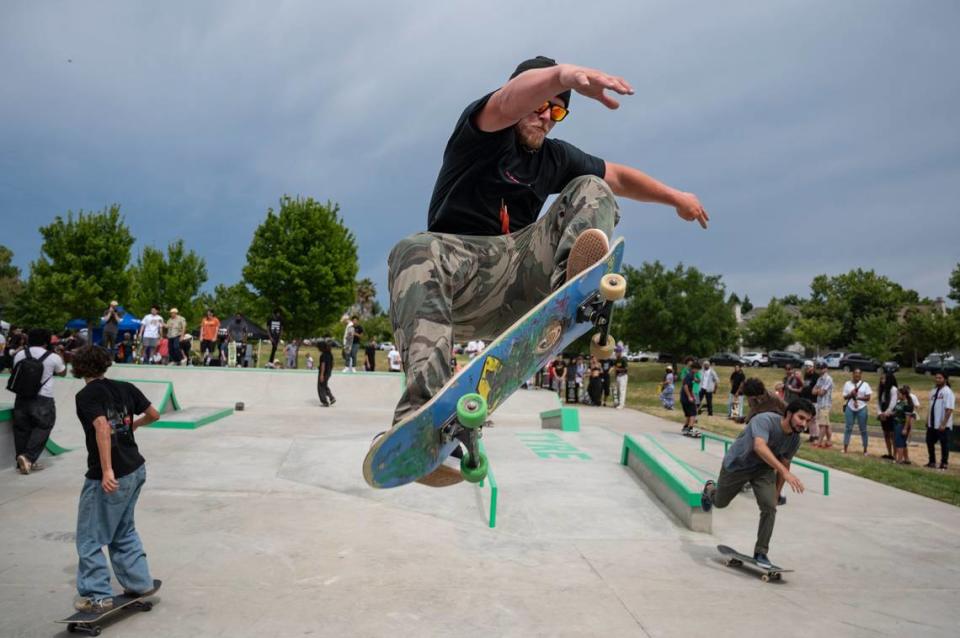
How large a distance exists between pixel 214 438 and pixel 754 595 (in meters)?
9.82

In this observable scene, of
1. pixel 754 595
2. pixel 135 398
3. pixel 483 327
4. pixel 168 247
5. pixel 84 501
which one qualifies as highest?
pixel 168 247

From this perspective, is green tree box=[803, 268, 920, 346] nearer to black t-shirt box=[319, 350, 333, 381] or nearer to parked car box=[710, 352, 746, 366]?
parked car box=[710, 352, 746, 366]

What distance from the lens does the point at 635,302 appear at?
52.1 metres

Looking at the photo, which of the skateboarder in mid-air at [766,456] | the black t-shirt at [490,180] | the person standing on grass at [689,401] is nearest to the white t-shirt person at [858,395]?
the person standing on grass at [689,401]

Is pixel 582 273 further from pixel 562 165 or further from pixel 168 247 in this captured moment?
pixel 168 247

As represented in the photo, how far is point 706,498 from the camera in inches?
328

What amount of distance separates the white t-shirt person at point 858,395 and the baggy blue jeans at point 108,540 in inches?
613

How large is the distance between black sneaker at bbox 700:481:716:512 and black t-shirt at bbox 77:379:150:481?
6.60 metres

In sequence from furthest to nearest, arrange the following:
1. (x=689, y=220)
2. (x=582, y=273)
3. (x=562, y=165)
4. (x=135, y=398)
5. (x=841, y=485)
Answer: (x=841, y=485), (x=135, y=398), (x=689, y=220), (x=562, y=165), (x=582, y=273)

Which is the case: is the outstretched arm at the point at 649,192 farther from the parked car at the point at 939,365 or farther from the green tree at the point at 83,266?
the parked car at the point at 939,365

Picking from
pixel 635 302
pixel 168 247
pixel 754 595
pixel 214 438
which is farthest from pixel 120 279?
pixel 754 595

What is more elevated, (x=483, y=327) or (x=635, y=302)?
(x=635, y=302)

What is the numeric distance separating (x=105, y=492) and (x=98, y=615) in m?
0.91

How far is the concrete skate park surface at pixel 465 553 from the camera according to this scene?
5.23 m
